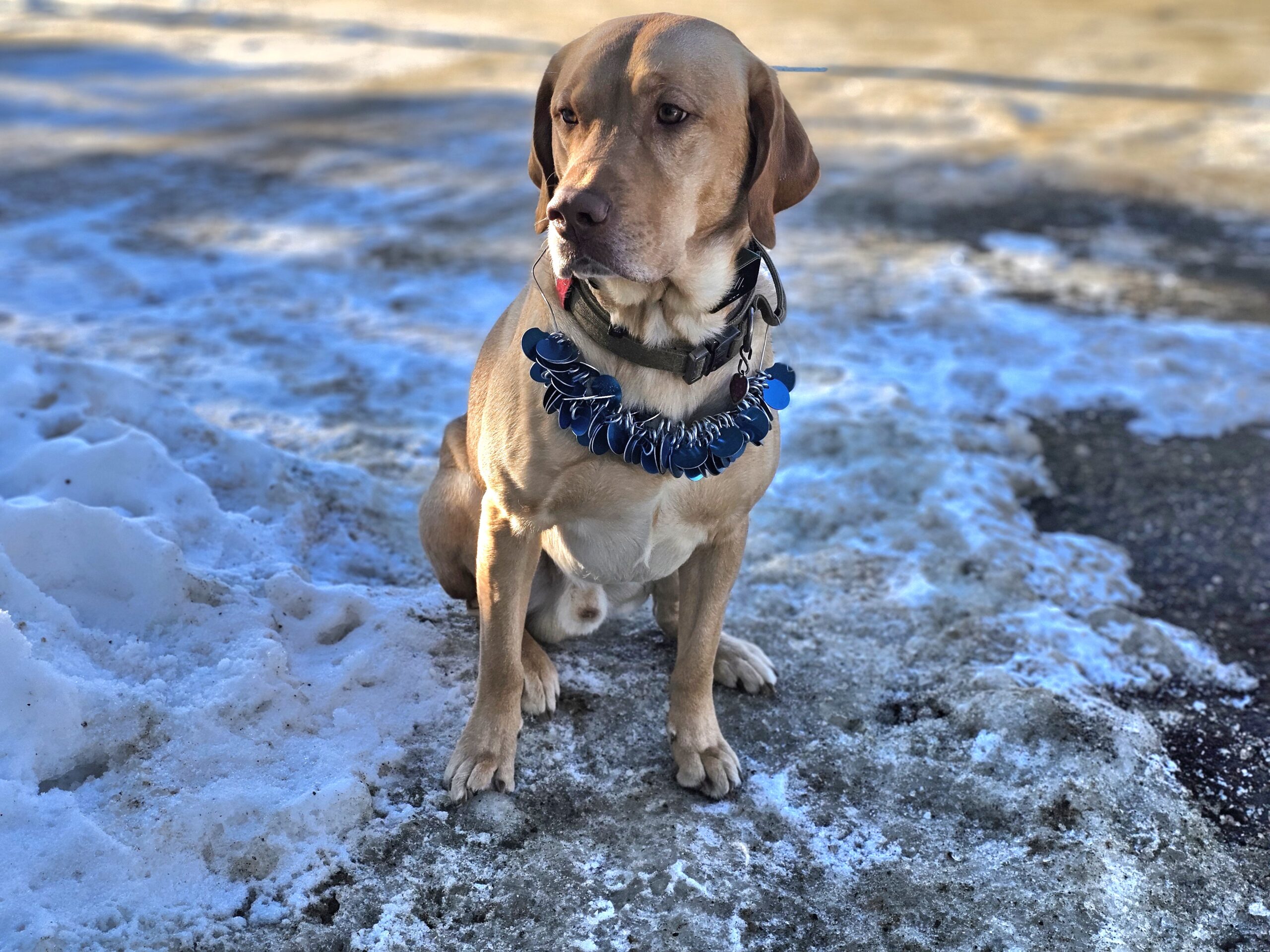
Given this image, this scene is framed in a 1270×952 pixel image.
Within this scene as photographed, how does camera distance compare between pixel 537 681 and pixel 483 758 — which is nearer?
pixel 483 758

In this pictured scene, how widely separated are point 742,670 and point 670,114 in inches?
61.2

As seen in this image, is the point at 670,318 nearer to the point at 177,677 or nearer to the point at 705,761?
the point at 705,761

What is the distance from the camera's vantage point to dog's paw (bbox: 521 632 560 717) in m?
2.92

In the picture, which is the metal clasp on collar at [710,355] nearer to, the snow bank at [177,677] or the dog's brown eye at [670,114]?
the dog's brown eye at [670,114]

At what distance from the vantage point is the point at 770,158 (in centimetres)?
241

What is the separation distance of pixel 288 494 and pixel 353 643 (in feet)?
2.75

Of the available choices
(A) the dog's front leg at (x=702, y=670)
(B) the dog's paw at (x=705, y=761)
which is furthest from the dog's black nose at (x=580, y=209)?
(B) the dog's paw at (x=705, y=761)

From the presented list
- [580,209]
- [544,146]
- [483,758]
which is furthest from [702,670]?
[544,146]

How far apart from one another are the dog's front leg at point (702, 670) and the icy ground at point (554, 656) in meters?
0.08

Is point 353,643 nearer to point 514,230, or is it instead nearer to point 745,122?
point 745,122

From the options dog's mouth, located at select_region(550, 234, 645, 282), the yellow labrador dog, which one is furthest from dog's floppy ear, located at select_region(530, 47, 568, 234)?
dog's mouth, located at select_region(550, 234, 645, 282)

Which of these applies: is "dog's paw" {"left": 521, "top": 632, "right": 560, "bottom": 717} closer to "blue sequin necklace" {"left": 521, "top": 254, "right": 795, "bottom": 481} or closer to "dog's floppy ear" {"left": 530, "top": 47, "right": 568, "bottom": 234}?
"blue sequin necklace" {"left": 521, "top": 254, "right": 795, "bottom": 481}

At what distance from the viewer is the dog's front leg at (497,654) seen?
8.63 feet

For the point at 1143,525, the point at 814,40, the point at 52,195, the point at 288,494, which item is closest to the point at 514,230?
the point at 52,195
